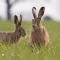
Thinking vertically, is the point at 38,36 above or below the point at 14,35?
above

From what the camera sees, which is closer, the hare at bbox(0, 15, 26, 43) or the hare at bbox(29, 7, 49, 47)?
the hare at bbox(29, 7, 49, 47)

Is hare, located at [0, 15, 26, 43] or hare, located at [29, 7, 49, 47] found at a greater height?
hare, located at [29, 7, 49, 47]

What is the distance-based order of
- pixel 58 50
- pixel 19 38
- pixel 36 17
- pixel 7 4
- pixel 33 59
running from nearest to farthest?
pixel 33 59
pixel 58 50
pixel 36 17
pixel 19 38
pixel 7 4

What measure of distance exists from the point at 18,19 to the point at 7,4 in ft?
168

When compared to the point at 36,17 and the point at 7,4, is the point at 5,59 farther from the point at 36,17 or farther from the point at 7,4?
the point at 7,4

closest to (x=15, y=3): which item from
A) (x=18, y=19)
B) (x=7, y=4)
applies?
(x=7, y=4)

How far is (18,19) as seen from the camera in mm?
9477

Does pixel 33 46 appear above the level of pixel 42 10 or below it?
below

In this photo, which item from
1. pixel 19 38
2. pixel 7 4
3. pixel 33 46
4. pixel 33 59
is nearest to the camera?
pixel 33 59

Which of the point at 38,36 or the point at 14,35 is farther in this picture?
the point at 14,35

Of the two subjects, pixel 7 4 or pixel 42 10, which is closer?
pixel 42 10

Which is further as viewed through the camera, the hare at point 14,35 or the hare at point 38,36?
the hare at point 14,35

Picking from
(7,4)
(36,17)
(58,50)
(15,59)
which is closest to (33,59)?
(15,59)

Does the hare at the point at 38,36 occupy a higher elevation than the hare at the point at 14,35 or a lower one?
higher
